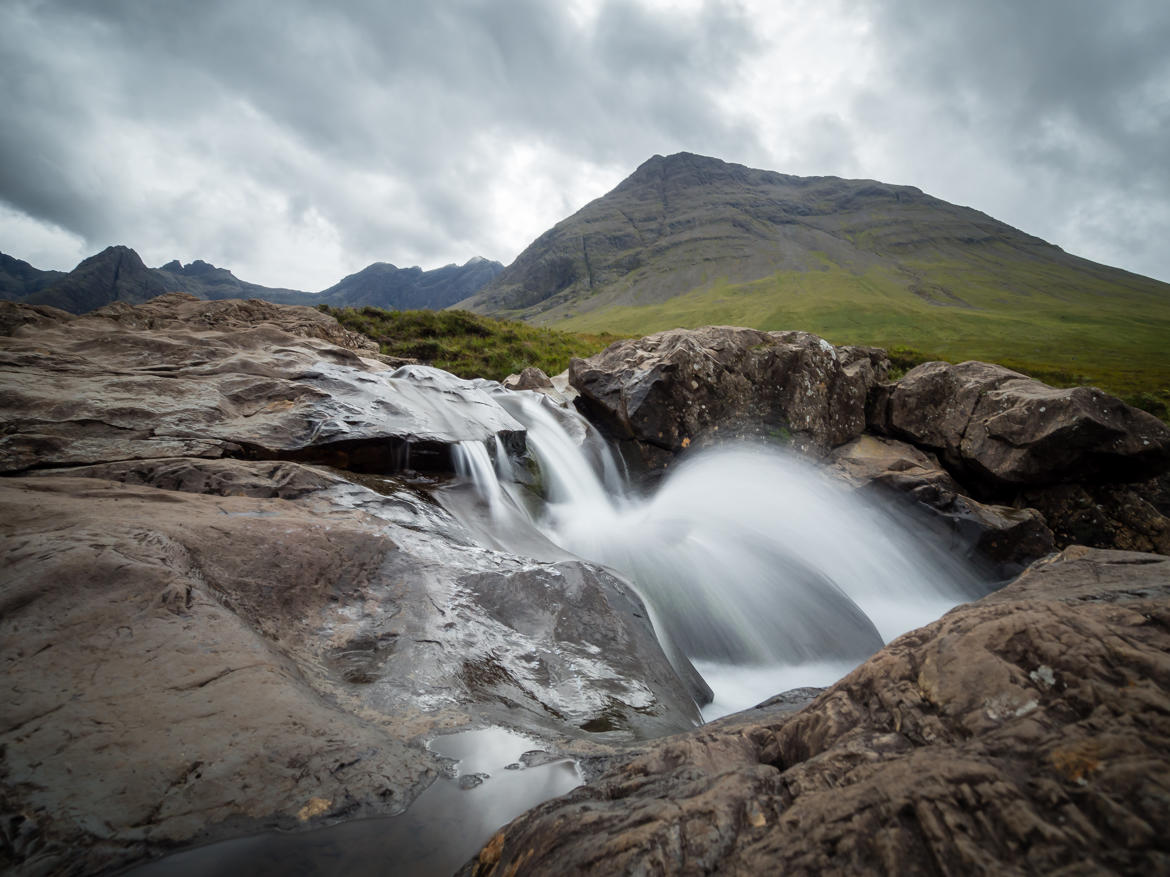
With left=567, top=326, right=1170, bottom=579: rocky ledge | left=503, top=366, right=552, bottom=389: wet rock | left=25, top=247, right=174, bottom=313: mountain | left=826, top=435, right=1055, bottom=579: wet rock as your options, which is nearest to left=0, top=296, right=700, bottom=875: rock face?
left=567, top=326, right=1170, bottom=579: rocky ledge

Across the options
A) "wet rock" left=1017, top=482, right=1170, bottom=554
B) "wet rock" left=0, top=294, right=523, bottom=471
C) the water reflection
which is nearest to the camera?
the water reflection

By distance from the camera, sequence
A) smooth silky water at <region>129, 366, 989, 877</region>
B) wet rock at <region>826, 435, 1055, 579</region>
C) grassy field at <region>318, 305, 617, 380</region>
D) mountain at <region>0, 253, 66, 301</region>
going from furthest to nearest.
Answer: mountain at <region>0, 253, 66, 301</region>
grassy field at <region>318, 305, 617, 380</region>
wet rock at <region>826, 435, 1055, 579</region>
smooth silky water at <region>129, 366, 989, 877</region>

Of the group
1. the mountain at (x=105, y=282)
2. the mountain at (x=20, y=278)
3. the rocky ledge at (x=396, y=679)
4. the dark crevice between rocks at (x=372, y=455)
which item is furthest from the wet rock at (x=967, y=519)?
the mountain at (x=20, y=278)

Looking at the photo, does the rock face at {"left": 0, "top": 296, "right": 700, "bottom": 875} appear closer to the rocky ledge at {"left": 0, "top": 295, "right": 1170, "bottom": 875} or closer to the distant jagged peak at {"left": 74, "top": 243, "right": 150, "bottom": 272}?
the rocky ledge at {"left": 0, "top": 295, "right": 1170, "bottom": 875}

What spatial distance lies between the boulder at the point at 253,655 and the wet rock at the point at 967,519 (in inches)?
351

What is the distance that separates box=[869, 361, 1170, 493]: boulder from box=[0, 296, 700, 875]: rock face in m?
11.0

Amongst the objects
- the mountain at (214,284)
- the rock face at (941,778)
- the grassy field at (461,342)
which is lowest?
the rock face at (941,778)

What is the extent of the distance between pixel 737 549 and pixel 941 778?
766 cm

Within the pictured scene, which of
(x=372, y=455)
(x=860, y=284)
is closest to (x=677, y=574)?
(x=372, y=455)

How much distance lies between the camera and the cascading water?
7.20m

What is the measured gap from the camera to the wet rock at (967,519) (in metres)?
10.9

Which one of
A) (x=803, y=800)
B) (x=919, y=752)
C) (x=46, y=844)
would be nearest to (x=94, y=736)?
(x=46, y=844)

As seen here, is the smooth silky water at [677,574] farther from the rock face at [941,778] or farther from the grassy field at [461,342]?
the grassy field at [461,342]

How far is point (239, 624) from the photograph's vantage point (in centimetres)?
358
